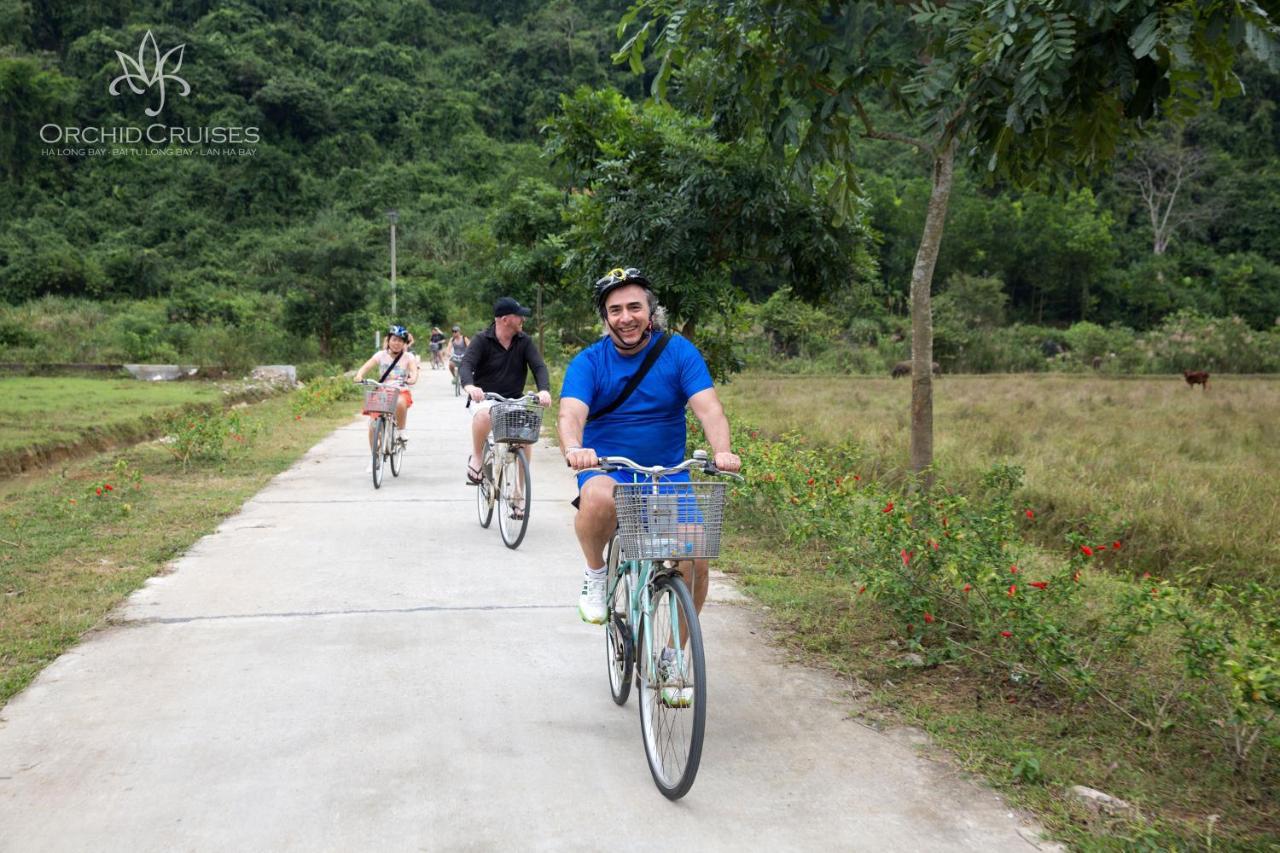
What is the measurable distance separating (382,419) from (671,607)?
744 centimetres

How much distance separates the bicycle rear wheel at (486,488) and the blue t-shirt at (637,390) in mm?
4003

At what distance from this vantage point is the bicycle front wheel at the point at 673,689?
341 centimetres

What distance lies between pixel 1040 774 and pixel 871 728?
736 millimetres

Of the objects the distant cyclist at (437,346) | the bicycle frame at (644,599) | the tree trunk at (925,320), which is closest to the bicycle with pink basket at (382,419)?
the tree trunk at (925,320)

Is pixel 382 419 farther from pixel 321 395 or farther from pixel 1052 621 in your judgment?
pixel 321 395

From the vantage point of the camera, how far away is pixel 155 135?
76.8 meters

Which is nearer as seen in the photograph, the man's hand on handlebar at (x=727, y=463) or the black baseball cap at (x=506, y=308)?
the man's hand on handlebar at (x=727, y=463)

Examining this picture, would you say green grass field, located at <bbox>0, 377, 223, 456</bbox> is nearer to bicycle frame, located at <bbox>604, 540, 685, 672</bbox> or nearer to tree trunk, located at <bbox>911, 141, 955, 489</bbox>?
tree trunk, located at <bbox>911, 141, 955, 489</bbox>

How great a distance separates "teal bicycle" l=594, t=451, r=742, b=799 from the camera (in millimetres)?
3502

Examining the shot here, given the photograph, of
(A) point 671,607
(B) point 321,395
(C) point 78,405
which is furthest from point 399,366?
(C) point 78,405

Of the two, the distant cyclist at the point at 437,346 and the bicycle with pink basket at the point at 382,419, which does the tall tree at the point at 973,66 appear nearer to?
the bicycle with pink basket at the point at 382,419

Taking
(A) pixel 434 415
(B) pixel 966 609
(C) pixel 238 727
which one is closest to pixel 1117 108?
(B) pixel 966 609

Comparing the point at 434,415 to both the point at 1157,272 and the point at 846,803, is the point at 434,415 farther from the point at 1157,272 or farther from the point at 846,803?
the point at 1157,272

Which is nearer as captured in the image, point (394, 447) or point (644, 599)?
point (644, 599)
